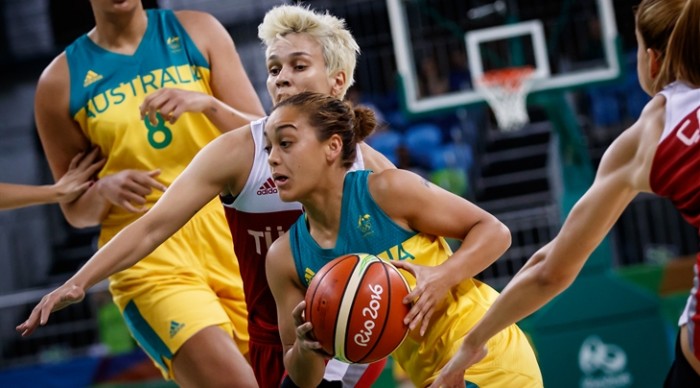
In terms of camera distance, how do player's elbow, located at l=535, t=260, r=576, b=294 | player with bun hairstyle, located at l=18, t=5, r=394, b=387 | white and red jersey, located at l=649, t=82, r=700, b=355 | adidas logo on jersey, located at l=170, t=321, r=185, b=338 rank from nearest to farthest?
white and red jersey, located at l=649, t=82, r=700, b=355, player's elbow, located at l=535, t=260, r=576, b=294, player with bun hairstyle, located at l=18, t=5, r=394, b=387, adidas logo on jersey, located at l=170, t=321, r=185, b=338

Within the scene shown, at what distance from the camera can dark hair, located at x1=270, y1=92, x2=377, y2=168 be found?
3.51m

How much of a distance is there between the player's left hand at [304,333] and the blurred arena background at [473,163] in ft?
17.9

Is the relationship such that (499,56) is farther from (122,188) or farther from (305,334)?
(305,334)

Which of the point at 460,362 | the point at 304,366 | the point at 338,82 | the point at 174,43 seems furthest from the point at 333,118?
the point at 174,43

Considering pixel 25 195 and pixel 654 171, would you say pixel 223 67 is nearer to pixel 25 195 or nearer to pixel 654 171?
pixel 25 195

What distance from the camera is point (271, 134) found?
139 inches

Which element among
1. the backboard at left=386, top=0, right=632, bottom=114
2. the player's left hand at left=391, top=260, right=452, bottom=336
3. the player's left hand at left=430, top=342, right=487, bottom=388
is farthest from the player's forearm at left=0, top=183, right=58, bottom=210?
the backboard at left=386, top=0, right=632, bottom=114

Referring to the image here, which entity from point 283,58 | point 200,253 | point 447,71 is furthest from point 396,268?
point 447,71

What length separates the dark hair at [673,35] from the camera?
2625mm

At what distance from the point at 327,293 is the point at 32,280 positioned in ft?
35.6

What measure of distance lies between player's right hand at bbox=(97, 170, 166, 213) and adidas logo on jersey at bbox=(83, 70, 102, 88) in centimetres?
44

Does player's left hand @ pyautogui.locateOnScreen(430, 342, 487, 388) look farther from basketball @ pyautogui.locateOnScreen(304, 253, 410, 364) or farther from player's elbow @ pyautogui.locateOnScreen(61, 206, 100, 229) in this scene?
player's elbow @ pyautogui.locateOnScreen(61, 206, 100, 229)

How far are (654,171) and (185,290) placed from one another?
7.28 feet

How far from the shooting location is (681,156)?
2.61 meters
